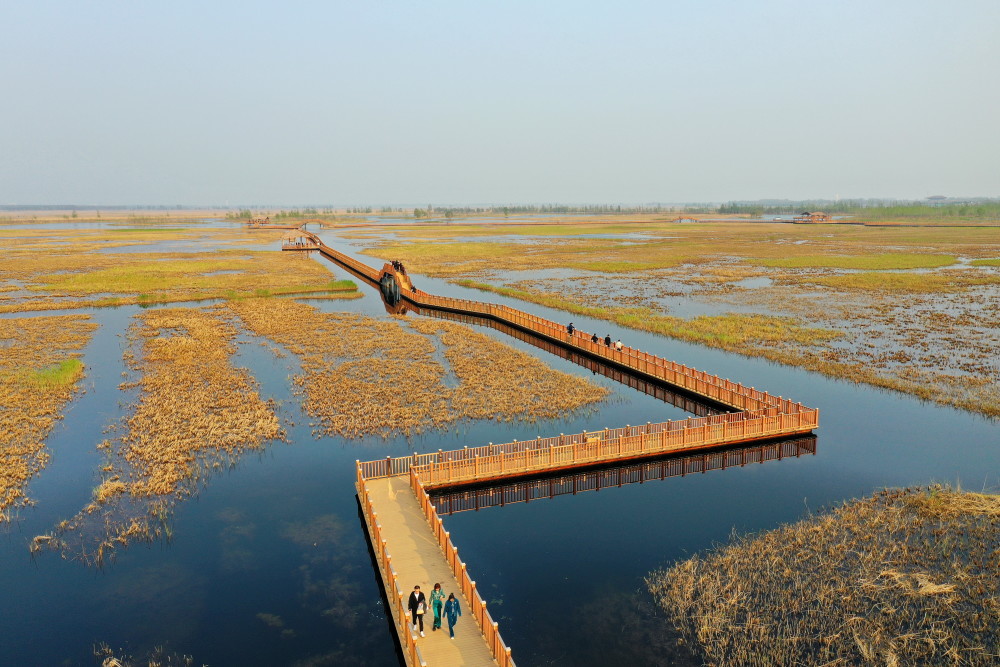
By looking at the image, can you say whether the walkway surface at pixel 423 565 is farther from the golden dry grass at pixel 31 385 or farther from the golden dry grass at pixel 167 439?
the golden dry grass at pixel 31 385

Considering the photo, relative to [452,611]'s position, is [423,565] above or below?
below

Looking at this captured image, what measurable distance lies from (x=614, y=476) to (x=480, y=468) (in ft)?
21.3

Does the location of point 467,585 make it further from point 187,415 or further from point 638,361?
point 638,361

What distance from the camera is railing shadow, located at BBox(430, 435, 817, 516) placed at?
27.3 m

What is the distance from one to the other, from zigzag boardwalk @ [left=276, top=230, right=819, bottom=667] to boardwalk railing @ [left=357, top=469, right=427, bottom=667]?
0.03m

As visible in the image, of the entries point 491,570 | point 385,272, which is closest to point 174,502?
point 491,570

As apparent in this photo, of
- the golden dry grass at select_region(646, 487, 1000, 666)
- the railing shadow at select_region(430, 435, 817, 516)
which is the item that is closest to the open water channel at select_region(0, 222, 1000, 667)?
the railing shadow at select_region(430, 435, 817, 516)

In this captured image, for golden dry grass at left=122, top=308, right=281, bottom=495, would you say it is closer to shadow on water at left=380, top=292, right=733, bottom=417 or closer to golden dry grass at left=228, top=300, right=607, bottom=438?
golden dry grass at left=228, top=300, right=607, bottom=438

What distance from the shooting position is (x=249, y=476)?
29.1m

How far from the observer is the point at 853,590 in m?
19.8

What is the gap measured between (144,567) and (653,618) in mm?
17361

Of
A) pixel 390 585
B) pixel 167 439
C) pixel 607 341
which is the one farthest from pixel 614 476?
pixel 167 439

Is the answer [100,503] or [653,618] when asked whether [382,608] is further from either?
[100,503]

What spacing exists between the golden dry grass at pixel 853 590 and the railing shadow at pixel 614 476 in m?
6.35
